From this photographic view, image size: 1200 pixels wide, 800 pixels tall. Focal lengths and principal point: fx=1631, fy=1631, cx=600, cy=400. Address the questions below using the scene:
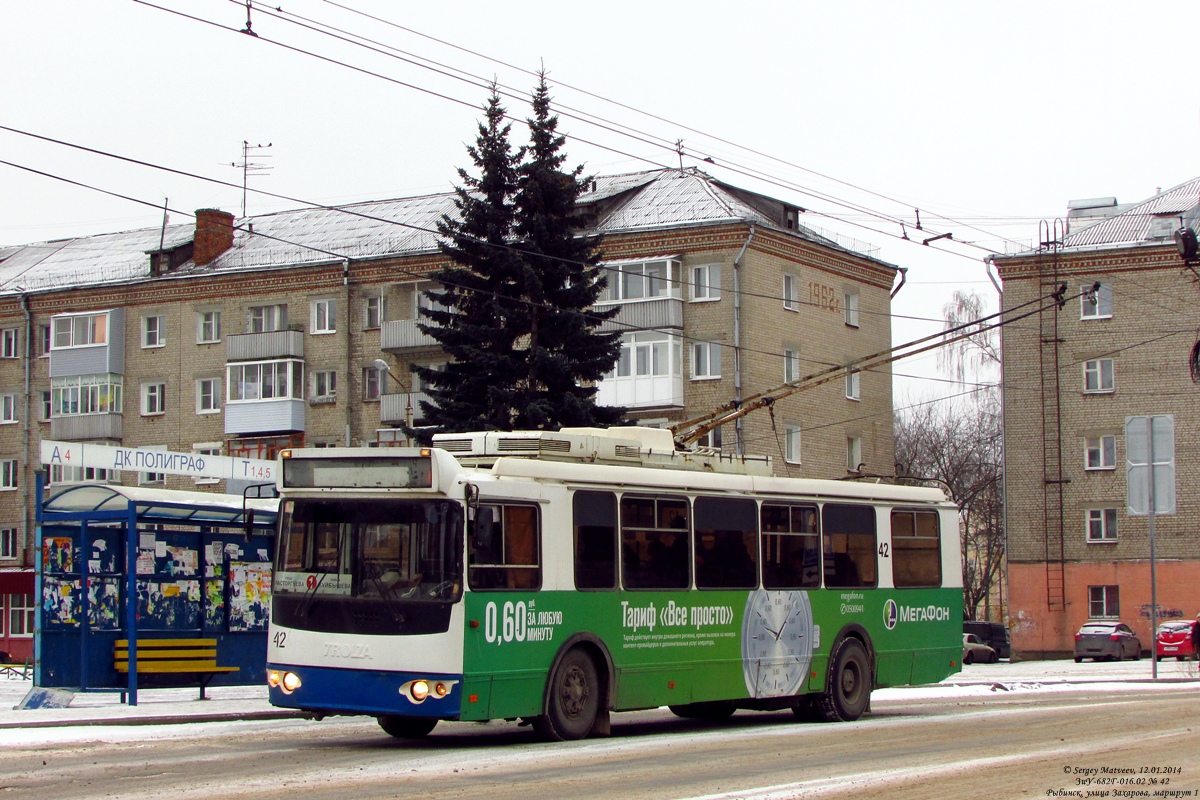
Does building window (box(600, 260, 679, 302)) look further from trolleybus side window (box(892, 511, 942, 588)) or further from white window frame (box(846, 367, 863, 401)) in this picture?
trolleybus side window (box(892, 511, 942, 588))

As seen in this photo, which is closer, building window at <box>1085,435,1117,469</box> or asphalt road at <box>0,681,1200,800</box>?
asphalt road at <box>0,681,1200,800</box>

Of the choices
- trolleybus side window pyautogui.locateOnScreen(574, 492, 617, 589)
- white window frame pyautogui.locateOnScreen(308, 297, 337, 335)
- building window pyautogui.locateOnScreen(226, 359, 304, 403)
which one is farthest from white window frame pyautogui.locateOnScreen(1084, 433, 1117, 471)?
trolleybus side window pyautogui.locateOnScreen(574, 492, 617, 589)

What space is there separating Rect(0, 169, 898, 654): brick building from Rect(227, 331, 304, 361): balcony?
0.21 ft

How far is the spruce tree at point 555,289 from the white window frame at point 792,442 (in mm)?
17506

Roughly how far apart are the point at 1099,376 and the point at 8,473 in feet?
122

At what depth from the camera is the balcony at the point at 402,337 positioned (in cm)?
5059

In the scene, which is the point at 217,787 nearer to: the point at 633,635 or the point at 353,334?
the point at 633,635

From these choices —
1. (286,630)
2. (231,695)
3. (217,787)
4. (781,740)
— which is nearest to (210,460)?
(231,695)

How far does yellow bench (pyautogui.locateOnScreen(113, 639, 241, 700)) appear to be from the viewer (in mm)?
18000

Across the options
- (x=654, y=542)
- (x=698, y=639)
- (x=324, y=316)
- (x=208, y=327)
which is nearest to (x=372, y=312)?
(x=324, y=316)

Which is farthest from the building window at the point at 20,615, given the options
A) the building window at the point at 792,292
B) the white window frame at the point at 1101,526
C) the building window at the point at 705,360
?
the white window frame at the point at 1101,526

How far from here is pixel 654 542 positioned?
1523 cm

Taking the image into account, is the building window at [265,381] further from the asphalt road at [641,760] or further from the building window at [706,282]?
the asphalt road at [641,760]

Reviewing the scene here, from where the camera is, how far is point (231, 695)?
67.1 ft
